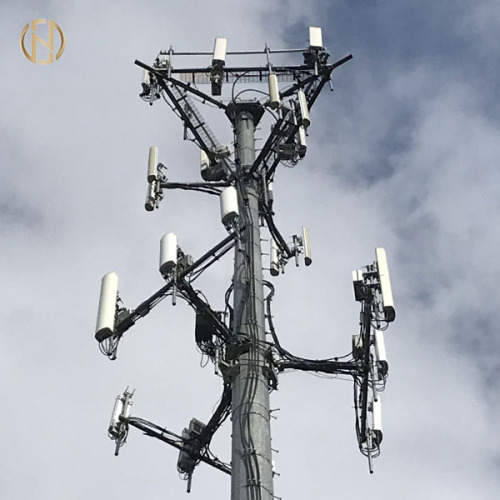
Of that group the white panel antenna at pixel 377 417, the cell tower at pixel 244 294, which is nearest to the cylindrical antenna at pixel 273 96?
the cell tower at pixel 244 294

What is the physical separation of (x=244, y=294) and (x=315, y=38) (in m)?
9.83

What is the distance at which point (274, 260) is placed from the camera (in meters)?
25.7

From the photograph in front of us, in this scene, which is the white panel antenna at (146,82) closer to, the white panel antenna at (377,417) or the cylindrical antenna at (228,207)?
the cylindrical antenna at (228,207)

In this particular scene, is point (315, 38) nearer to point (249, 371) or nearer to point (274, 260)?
point (274, 260)

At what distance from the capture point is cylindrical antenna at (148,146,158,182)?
992 inches

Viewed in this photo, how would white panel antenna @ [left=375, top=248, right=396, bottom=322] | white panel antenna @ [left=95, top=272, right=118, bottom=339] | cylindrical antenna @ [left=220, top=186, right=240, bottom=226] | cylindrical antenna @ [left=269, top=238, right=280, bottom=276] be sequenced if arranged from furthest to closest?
cylindrical antenna @ [left=269, top=238, right=280, bottom=276], white panel antenna @ [left=95, top=272, right=118, bottom=339], cylindrical antenna @ [left=220, top=186, right=240, bottom=226], white panel antenna @ [left=375, top=248, right=396, bottom=322]

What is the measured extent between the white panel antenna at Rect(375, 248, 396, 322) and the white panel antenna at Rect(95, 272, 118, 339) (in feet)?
22.2

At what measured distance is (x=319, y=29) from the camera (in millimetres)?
26656

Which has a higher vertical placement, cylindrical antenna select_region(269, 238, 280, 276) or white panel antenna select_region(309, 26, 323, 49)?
white panel antenna select_region(309, 26, 323, 49)

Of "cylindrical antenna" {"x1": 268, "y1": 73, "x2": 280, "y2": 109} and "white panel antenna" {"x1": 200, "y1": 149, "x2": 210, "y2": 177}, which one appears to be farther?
"white panel antenna" {"x1": 200, "y1": 149, "x2": 210, "y2": 177}

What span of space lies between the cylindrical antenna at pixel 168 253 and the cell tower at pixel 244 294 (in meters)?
0.02

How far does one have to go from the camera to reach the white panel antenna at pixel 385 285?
65.6 ft

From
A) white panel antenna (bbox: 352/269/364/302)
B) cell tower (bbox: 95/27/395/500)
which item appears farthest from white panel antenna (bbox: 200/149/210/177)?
white panel antenna (bbox: 352/269/364/302)

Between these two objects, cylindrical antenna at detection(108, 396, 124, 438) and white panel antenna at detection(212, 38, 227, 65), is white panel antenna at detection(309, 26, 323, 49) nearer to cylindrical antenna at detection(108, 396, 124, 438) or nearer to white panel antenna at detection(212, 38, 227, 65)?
white panel antenna at detection(212, 38, 227, 65)
